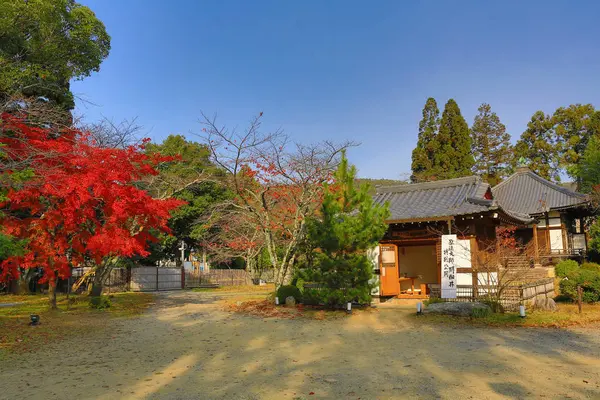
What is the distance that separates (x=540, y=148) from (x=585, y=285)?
93.7ft

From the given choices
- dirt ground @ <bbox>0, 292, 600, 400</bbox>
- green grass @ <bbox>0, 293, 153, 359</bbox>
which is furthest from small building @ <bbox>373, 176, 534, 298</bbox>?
green grass @ <bbox>0, 293, 153, 359</bbox>

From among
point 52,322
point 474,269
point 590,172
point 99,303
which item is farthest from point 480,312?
point 590,172

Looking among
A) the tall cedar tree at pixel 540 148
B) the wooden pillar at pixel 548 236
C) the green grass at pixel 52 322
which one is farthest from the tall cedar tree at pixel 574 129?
the green grass at pixel 52 322

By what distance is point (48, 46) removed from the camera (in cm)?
1435

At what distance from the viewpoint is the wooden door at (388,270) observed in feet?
51.3

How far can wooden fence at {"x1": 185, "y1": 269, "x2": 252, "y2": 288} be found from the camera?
95.7 feet

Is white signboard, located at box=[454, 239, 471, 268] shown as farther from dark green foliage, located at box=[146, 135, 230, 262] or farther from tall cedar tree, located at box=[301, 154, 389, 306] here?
dark green foliage, located at box=[146, 135, 230, 262]

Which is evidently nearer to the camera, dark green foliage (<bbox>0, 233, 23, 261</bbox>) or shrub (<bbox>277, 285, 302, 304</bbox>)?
dark green foliage (<bbox>0, 233, 23, 261</bbox>)

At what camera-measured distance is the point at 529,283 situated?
40.5 ft

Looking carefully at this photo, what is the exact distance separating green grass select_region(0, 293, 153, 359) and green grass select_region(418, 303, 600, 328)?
359 inches

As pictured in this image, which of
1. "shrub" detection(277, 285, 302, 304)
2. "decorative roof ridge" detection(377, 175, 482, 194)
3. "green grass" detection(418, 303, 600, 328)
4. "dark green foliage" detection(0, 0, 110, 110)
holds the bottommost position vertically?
"green grass" detection(418, 303, 600, 328)

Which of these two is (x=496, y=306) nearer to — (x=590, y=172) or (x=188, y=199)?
(x=590, y=172)

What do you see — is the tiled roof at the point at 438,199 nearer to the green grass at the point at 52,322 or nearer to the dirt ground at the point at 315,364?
the dirt ground at the point at 315,364

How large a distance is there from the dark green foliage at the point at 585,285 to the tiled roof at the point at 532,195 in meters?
10.2
